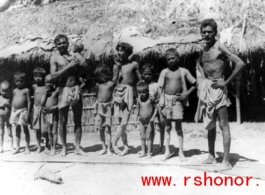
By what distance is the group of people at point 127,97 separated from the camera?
399 centimetres

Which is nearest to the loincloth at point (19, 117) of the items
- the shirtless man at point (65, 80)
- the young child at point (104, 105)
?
the shirtless man at point (65, 80)

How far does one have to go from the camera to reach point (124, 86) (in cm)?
478

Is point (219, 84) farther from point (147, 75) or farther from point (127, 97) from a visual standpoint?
point (127, 97)

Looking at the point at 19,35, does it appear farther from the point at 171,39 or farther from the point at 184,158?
the point at 184,158

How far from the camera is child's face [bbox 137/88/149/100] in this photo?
4.61 metres

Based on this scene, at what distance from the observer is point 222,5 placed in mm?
8109

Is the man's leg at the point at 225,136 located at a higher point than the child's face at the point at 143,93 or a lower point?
lower

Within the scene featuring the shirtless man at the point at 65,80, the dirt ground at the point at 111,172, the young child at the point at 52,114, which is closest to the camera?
the dirt ground at the point at 111,172

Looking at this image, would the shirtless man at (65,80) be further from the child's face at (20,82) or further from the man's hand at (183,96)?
the man's hand at (183,96)

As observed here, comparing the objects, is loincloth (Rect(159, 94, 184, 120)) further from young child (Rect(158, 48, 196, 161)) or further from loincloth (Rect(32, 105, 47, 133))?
loincloth (Rect(32, 105, 47, 133))

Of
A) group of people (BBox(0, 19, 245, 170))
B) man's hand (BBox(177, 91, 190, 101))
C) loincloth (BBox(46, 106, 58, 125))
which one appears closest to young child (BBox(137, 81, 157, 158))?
group of people (BBox(0, 19, 245, 170))

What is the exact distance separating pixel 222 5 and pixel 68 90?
5074 mm

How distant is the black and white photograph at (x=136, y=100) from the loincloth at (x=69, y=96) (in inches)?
0.6

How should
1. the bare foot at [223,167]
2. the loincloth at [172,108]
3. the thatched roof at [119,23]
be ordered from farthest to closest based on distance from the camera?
the thatched roof at [119,23] < the loincloth at [172,108] < the bare foot at [223,167]
